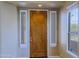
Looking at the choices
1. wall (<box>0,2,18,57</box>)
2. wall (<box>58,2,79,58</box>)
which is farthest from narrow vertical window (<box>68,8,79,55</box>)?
wall (<box>0,2,18,57</box>)

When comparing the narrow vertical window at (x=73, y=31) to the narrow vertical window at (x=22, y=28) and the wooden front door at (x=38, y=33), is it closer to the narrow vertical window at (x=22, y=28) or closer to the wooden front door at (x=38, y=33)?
the wooden front door at (x=38, y=33)

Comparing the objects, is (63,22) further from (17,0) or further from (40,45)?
(17,0)

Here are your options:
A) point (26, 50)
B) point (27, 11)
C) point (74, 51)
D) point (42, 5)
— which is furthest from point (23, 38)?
point (74, 51)

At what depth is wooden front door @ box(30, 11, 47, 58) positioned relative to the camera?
3.54 meters

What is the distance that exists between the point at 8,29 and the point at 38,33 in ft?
2.12

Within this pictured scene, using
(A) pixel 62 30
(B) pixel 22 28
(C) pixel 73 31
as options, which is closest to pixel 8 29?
(B) pixel 22 28

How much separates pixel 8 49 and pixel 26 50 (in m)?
0.39

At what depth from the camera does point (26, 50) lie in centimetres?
370

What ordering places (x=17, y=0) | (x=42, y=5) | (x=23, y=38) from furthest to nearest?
(x=23, y=38) < (x=42, y=5) < (x=17, y=0)

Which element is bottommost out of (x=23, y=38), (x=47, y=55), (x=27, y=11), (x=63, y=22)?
(x=47, y=55)

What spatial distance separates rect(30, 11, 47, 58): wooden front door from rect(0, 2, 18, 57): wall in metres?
0.35

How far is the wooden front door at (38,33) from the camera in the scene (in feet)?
11.6

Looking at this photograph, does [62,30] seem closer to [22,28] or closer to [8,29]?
[22,28]

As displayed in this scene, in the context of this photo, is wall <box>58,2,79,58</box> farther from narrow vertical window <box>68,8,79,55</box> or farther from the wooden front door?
the wooden front door
